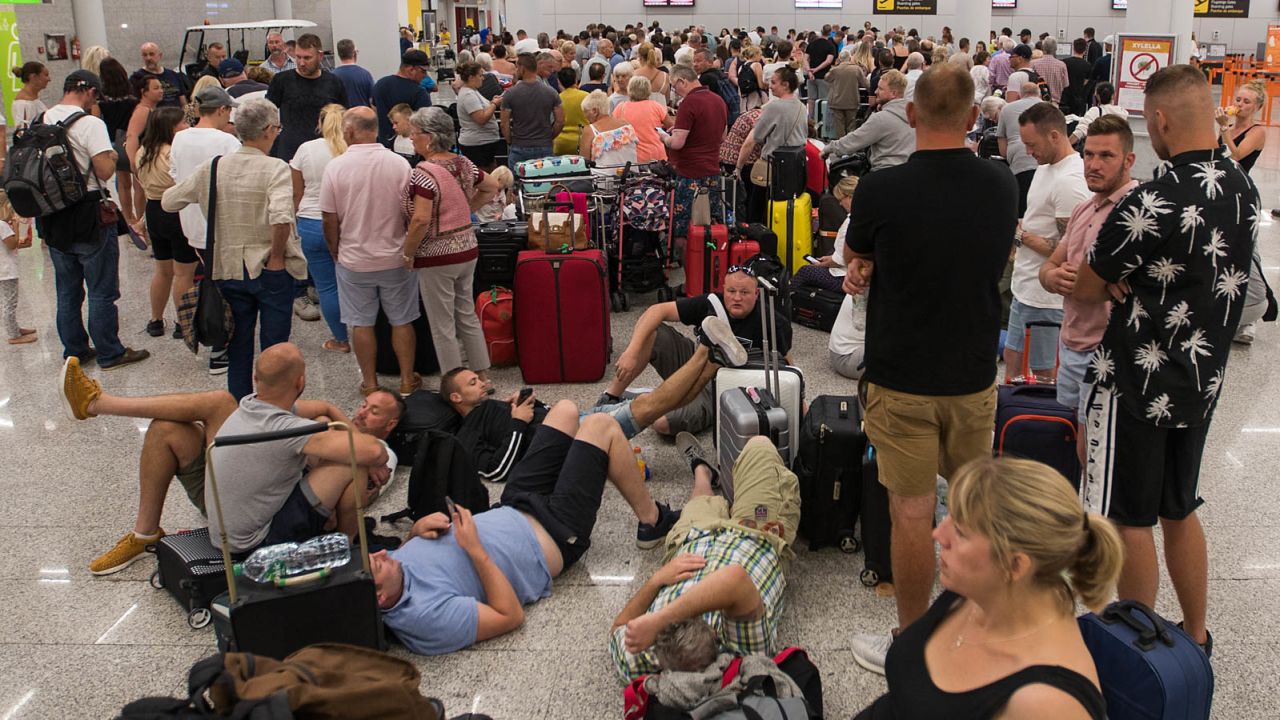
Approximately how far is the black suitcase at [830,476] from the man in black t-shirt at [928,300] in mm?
797

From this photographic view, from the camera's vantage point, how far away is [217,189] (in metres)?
5.25

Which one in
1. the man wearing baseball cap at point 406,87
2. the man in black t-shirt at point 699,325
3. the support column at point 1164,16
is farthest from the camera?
the support column at point 1164,16

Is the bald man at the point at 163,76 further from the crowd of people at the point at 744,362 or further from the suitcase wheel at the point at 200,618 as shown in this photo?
the suitcase wheel at the point at 200,618

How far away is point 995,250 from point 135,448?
4144 mm

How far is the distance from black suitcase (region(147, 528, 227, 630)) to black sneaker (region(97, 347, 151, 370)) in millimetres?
3005

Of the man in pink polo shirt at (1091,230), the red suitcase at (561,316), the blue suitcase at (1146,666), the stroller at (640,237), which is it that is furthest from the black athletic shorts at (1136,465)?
the stroller at (640,237)

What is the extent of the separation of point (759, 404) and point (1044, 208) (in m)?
1.64

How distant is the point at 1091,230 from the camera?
3795 millimetres

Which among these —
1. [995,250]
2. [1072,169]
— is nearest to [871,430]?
[995,250]

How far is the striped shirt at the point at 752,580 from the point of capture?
325cm

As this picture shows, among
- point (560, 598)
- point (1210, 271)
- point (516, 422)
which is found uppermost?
point (1210, 271)

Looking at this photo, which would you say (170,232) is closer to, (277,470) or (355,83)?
(355,83)

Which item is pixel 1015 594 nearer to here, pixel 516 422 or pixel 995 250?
pixel 995 250

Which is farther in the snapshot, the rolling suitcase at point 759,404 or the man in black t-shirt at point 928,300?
the rolling suitcase at point 759,404
